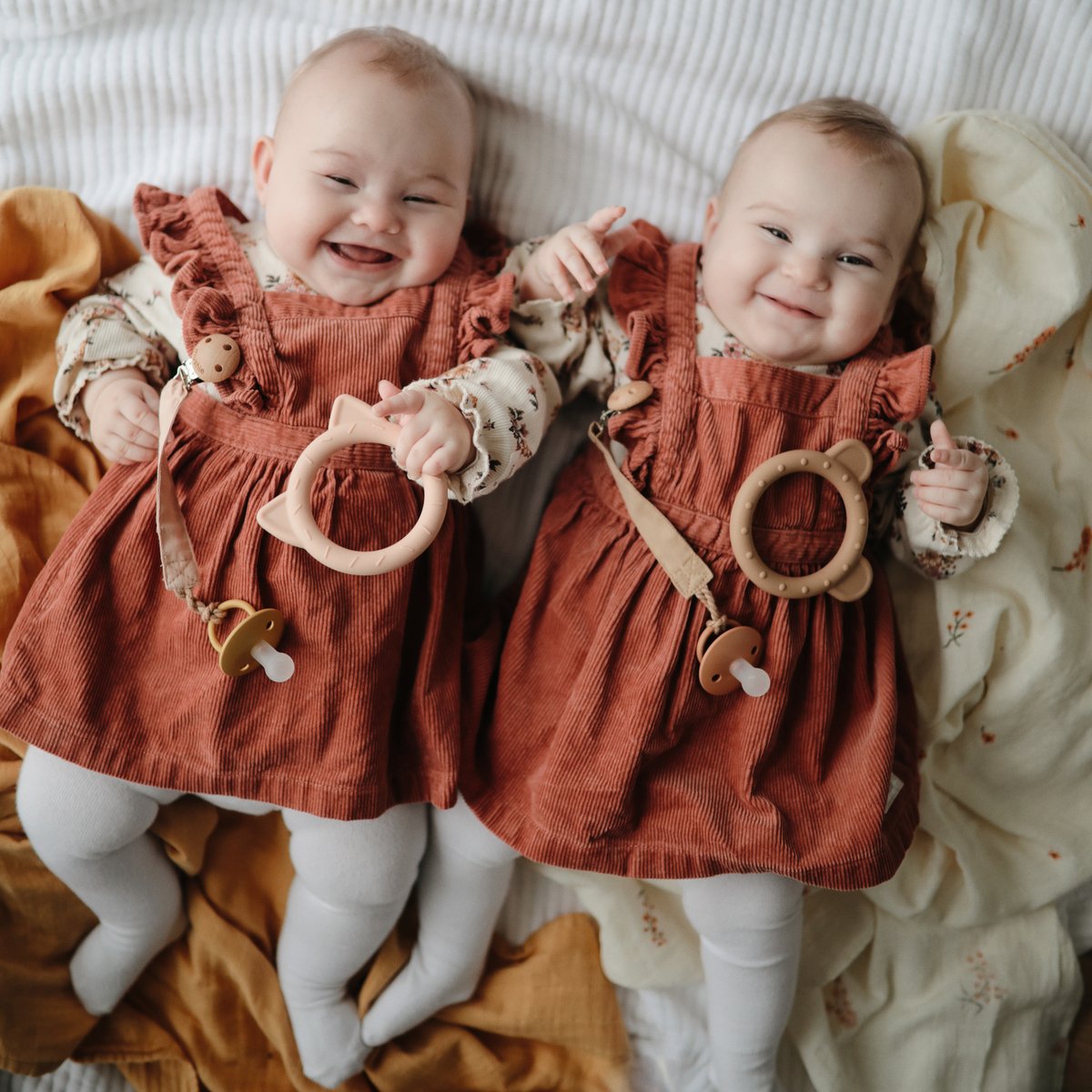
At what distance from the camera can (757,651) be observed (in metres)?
0.97

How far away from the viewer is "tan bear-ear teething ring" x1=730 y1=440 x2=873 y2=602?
942 mm

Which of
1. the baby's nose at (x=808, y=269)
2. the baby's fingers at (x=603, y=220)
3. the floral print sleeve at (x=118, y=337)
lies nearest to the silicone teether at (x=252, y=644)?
the floral print sleeve at (x=118, y=337)

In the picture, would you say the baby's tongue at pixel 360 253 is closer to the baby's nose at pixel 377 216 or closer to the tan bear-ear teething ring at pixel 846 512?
the baby's nose at pixel 377 216

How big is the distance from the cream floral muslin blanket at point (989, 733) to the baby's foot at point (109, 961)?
47 centimetres

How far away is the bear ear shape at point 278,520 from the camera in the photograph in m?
0.86

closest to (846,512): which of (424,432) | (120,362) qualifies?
(424,432)

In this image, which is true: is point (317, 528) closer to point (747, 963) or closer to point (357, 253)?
point (357, 253)

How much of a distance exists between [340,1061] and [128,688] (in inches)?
20.2

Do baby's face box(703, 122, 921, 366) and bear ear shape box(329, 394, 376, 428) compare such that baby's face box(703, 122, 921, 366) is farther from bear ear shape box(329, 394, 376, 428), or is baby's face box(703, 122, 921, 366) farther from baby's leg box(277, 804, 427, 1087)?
baby's leg box(277, 804, 427, 1087)

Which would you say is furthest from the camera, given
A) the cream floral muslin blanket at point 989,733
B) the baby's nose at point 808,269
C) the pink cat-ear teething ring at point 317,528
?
the cream floral muslin blanket at point 989,733

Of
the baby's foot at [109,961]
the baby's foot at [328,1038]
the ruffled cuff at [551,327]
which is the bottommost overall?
the baby's foot at [328,1038]

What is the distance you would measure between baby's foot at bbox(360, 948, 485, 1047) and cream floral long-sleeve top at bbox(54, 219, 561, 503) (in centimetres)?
57

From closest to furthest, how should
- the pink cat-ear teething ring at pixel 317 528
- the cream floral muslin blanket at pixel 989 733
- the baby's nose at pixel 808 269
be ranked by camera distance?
1. the pink cat-ear teething ring at pixel 317 528
2. the baby's nose at pixel 808 269
3. the cream floral muslin blanket at pixel 989 733

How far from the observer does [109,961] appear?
3.57ft
